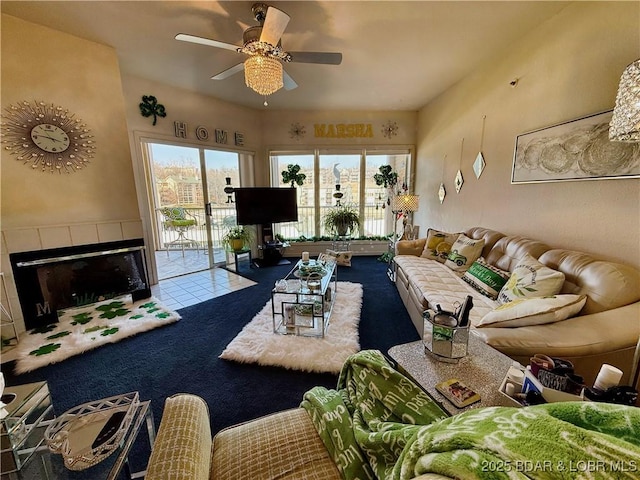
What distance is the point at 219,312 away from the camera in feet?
9.77

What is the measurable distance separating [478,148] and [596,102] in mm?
1363

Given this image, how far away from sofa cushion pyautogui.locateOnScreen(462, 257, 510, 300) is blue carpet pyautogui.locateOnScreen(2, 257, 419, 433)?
0.72 meters

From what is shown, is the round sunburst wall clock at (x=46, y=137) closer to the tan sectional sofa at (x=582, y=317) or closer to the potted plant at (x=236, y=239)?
the potted plant at (x=236, y=239)

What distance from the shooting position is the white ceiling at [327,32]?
7.04 feet

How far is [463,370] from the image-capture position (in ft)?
3.42

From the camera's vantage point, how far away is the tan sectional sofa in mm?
1280

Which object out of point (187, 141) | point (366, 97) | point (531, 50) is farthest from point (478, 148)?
point (187, 141)

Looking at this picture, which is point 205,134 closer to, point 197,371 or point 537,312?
point 197,371

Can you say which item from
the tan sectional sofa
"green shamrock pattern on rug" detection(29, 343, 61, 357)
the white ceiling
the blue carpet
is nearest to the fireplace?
"green shamrock pattern on rug" detection(29, 343, 61, 357)

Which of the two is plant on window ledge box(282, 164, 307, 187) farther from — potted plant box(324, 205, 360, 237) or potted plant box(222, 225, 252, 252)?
potted plant box(222, 225, 252, 252)

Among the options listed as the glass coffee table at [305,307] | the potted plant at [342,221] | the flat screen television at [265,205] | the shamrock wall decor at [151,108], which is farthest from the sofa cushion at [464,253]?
the shamrock wall decor at [151,108]

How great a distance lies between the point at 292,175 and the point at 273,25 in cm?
336

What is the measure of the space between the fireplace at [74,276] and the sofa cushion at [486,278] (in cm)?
375

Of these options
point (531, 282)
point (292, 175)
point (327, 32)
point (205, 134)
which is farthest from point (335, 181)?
point (531, 282)
